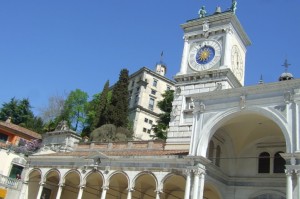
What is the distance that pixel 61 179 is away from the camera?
26578 millimetres

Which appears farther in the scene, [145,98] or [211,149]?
[145,98]

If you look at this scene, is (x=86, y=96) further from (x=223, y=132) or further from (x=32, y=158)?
(x=223, y=132)

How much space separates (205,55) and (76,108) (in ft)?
97.1

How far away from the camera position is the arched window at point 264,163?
855 inches

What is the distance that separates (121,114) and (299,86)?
2691 centimetres

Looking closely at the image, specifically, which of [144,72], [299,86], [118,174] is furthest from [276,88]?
[144,72]

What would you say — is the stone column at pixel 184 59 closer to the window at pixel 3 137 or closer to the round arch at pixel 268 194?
the round arch at pixel 268 194

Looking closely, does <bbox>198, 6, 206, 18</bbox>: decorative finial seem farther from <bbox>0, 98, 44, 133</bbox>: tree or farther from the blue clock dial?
<bbox>0, 98, 44, 133</bbox>: tree

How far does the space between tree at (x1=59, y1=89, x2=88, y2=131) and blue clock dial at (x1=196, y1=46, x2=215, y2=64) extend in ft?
93.3

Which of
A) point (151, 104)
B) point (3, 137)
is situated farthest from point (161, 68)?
point (3, 137)

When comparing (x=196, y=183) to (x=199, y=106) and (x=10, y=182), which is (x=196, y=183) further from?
(x=10, y=182)

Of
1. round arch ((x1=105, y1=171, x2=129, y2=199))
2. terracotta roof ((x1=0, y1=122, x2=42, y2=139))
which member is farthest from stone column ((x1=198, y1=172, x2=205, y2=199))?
terracotta roof ((x1=0, y1=122, x2=42, y2=139))

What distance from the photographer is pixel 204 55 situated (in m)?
29.6

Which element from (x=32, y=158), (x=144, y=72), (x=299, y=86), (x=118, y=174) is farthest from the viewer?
(x=144, y=72)
